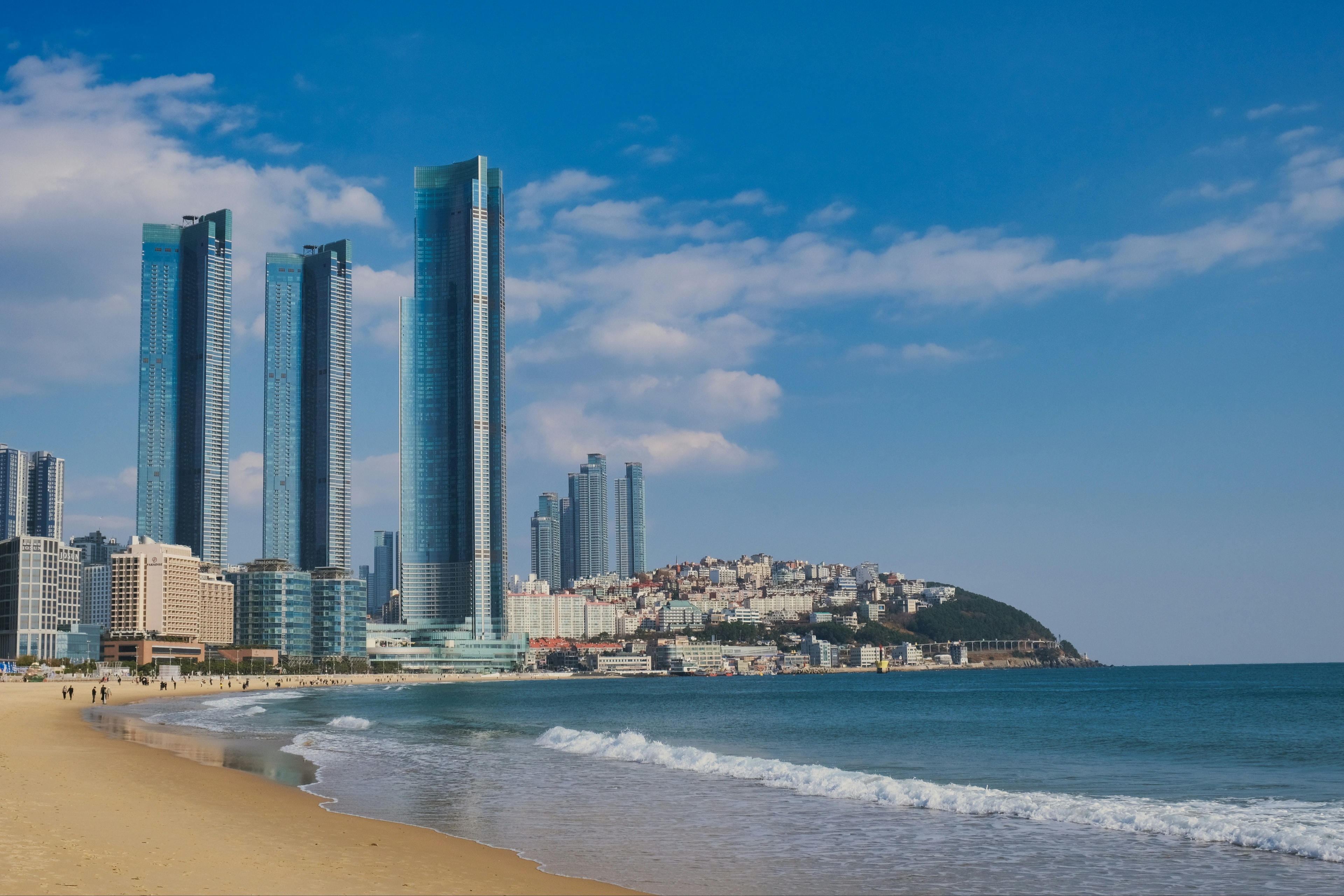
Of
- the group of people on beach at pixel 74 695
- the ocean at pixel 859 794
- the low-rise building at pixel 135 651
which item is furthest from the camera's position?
the low-rise building at pixel 135 651

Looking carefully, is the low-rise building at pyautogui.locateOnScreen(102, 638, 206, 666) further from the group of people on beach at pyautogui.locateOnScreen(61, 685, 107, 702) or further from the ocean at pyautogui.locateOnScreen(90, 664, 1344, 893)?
the ocean at pyautogui.locateOnScreen(90, 664, 1344, 893)

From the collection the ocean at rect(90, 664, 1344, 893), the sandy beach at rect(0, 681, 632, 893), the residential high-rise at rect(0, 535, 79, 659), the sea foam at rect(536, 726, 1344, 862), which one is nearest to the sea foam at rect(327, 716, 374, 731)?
the ocean at rect(90, 664, 1344, 893)

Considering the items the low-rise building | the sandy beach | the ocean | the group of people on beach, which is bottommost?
the low-rise building

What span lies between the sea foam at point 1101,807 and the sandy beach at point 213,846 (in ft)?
34.6

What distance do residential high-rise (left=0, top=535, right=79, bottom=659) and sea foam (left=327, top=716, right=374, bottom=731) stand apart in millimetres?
144884

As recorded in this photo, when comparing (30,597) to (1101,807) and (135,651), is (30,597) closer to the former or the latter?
(135,651)

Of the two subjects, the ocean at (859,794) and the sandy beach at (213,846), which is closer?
the sandy beach at (213,846)

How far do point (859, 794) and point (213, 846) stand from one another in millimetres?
14463

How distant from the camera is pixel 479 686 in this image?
184 meters

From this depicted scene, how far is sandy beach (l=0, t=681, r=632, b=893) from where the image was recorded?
1394 centimetres

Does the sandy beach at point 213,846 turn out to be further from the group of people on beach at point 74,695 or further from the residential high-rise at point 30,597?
the residential high-rise at point 30,597

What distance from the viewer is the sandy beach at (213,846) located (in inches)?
549

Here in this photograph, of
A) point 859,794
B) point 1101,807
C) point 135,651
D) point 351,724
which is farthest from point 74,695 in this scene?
point 135,651

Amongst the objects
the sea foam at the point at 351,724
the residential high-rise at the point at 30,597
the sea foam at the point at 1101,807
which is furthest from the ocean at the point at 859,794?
the residential high-rise at the point at 30,597
